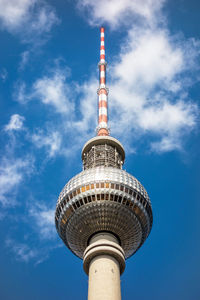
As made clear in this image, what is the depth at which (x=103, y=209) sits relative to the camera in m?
47.0

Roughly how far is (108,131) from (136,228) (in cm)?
2079

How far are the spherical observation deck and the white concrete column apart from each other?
168 centimetres

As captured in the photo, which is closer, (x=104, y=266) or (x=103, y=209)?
(x=104, y=266)

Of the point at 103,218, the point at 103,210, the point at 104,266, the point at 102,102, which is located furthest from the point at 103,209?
the point at 102,102

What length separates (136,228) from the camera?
49125mm

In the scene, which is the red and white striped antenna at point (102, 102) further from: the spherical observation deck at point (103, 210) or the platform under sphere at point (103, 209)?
the platform under sphere at point (103, 209)

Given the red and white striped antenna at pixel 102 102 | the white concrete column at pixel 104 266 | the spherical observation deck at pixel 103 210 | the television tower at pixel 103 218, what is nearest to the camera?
the white concrete column at pixel 104 266

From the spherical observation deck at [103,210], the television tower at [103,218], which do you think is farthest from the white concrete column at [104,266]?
the spherical observation deck at [103,210]

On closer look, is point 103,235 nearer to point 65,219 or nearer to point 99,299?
point 65,219

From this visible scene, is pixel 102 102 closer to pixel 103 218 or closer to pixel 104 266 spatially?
pixel 103 218

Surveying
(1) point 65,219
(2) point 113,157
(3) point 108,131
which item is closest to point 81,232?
(1) point 65,219

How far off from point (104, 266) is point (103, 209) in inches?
283

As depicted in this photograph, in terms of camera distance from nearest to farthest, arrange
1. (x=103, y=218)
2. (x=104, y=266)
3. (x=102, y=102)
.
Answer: (x=104, y=266)
(x=103, y=218)
(x=102, y=102)

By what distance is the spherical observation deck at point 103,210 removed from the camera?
155 ft
